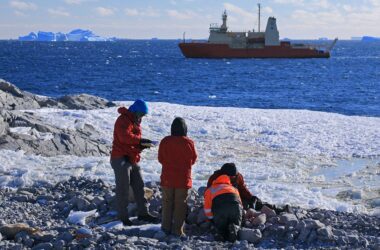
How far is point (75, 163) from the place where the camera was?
11.8 m

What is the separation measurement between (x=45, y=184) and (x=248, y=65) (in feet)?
205

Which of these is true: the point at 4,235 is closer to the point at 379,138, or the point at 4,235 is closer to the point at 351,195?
the point at 351,195

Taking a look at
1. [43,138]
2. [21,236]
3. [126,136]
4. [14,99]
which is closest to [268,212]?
[126,136]

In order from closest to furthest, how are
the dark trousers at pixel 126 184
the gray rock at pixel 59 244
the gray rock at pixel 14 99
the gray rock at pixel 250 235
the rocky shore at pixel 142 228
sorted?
the gray rock at pixel 59 244
the rocky shore at pixel 142 228
the gray rock at pixel 250 235
the dark trousers at pixel 126 184
the gray rock at pixel 14 99

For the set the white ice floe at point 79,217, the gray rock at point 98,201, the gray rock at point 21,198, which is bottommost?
the gray rock at point 21,198

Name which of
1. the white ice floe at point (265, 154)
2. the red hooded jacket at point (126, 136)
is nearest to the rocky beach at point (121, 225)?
the red hooded jacket at point (126, 136)

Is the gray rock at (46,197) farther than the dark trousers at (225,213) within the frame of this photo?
Yes

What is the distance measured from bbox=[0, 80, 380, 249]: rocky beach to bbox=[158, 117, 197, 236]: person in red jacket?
0.19 m

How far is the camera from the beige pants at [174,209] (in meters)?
6.85

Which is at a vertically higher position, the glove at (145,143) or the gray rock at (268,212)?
the glove at (145,143)

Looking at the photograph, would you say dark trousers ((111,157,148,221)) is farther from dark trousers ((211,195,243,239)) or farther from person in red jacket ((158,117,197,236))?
dark trousers ((211,195,243,239))

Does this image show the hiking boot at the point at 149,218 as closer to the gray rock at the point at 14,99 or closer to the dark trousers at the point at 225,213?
the dark trousers at the point at 225,213

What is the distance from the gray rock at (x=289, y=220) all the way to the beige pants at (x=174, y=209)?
3.57 ft

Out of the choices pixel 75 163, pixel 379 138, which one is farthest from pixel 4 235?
pixel 379 138
